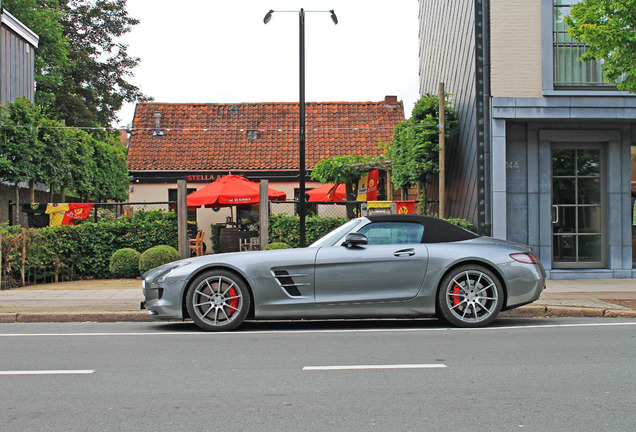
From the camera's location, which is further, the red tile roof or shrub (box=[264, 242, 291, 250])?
the red tile roof

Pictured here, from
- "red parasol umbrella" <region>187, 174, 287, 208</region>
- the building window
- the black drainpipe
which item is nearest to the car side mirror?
the black drainpipe

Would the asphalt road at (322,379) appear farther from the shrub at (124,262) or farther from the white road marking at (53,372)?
the shrub at (124,262)

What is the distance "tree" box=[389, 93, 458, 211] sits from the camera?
578 inches

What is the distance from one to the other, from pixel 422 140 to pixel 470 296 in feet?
24.3

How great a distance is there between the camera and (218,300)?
7.73 metres

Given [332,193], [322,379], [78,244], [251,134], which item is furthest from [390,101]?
[322,379]

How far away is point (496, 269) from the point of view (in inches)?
309

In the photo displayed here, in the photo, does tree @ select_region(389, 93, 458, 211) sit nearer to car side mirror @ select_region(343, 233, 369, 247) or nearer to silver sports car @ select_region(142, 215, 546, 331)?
silver sports car @ select_region(142, 215, 546, 331)

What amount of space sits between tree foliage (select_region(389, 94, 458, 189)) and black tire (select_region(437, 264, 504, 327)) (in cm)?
700

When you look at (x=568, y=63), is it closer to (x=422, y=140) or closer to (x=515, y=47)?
(x=515, y=47)

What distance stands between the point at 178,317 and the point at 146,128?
22779 millimetres

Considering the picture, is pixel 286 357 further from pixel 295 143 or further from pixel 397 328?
pixel 295 143

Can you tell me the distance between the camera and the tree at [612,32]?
9.75 meters

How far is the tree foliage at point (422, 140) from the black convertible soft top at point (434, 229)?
21.4 feet
